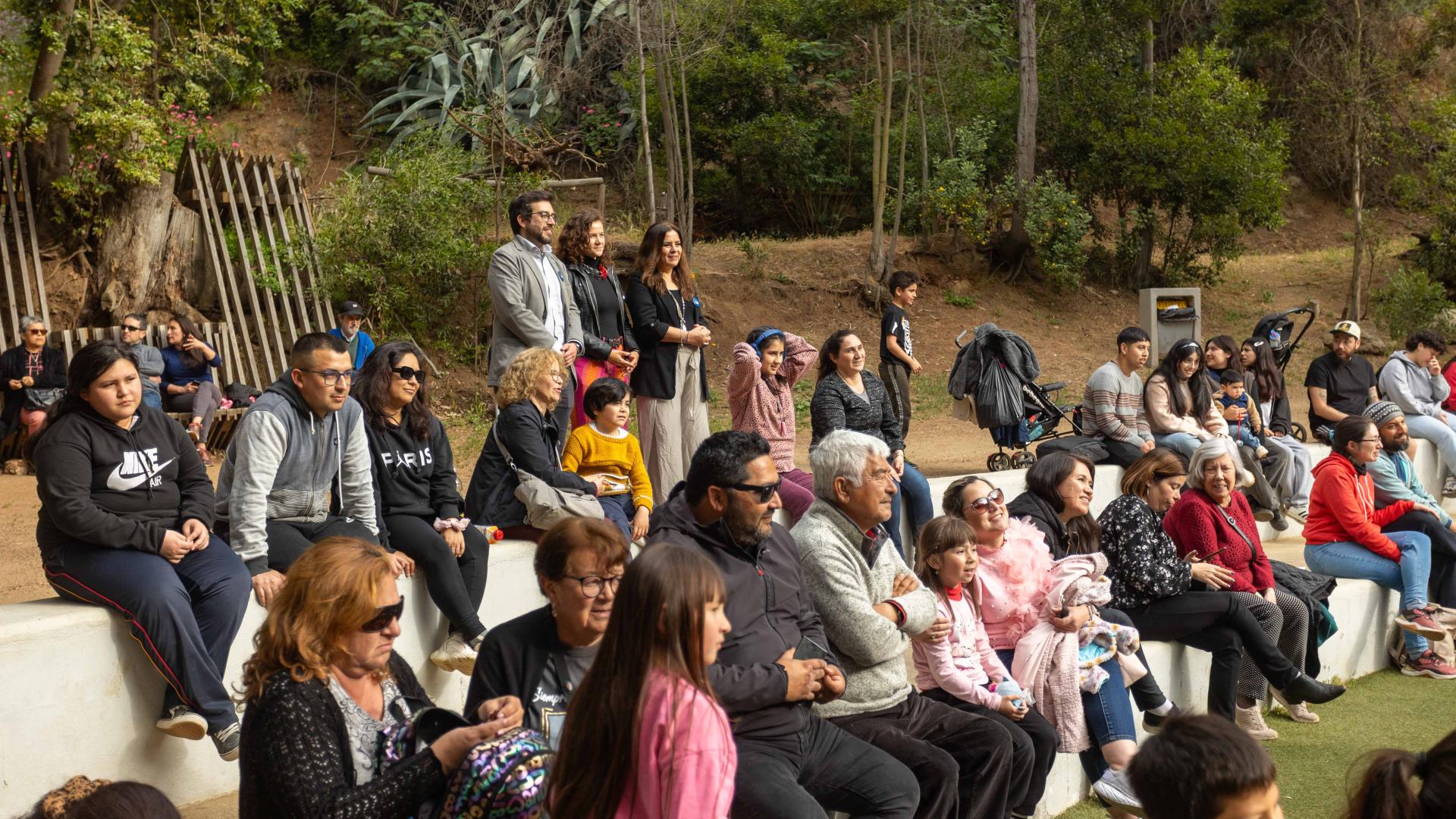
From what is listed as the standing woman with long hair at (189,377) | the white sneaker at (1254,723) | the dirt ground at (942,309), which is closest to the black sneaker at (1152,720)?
the white sneaker at (1254,723)

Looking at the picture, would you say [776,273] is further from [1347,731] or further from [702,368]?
[1347,731]

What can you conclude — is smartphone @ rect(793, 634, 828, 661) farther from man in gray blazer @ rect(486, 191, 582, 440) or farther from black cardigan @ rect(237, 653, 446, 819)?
man in gray blazer @ rect(486, 191, 582, 440)

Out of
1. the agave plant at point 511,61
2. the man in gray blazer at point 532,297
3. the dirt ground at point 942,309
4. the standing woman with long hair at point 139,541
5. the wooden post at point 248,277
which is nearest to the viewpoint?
the standing woman with long hair at point 139,541

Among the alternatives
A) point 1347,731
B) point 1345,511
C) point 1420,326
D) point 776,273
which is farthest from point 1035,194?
point 1347,731

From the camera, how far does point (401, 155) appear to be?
1513cm

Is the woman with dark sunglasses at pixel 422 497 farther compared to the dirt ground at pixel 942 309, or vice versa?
the dirt ground at pixel 942 309

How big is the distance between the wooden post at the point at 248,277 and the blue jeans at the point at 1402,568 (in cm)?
1007

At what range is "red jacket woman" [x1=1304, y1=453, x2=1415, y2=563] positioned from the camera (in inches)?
267

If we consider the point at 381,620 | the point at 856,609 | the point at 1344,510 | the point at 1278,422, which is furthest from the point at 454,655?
the point at 1278,422

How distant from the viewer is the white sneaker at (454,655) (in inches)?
186

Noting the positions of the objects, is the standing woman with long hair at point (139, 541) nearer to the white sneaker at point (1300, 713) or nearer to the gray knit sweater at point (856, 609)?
the gray knit sweater at point (856, 609)

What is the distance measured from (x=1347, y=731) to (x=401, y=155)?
40.8 ft

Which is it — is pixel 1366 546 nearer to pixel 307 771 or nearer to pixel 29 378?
pixel 307 771

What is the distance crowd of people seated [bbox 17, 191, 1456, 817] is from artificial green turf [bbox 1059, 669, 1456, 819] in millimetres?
174
